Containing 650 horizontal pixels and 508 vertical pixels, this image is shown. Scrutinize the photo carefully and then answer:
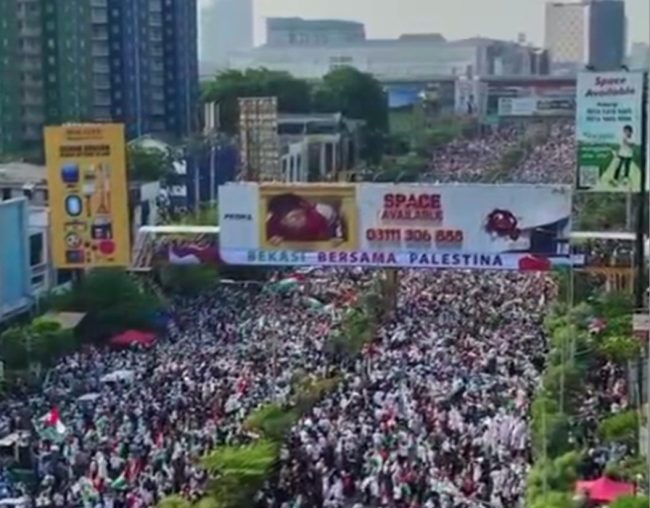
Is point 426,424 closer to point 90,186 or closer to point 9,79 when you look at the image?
point 90,186

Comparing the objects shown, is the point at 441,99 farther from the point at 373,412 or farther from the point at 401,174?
the point at 373,412

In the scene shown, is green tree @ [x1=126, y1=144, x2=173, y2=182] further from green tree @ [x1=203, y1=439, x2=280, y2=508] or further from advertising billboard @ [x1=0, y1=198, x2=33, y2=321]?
green tree @ [x1=203, y1=439, x2=280, y2=508]

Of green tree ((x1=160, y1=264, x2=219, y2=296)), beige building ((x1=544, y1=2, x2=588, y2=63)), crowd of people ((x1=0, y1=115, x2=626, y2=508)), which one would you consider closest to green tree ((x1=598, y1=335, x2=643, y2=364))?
crowd of people ((x1=0, y1=115, x2=626, y2=508))

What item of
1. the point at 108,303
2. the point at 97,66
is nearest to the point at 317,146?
the point at 97,66

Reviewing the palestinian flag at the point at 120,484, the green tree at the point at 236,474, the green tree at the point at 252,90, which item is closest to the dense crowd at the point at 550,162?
the green tree at the point at 252,90

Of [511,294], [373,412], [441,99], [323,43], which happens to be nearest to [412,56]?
[323,43]

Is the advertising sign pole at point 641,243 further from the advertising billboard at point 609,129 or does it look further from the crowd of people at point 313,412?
the crowd of people at point 313,412
